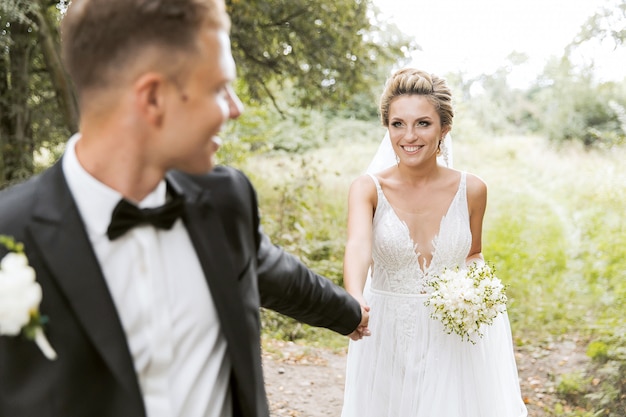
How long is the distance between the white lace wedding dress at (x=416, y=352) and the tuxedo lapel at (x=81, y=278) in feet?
7.76

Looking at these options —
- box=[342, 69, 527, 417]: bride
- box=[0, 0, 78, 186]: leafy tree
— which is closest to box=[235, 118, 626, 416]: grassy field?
box=[342, 69, 527, 417]: bride

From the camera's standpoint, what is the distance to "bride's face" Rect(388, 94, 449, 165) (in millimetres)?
3635

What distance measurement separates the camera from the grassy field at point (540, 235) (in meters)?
7.59

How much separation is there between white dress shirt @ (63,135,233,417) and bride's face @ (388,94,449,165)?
211cm

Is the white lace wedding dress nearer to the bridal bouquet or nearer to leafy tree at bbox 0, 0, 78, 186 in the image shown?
the bridal bouquet

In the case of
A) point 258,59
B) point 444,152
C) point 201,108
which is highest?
point 258,59

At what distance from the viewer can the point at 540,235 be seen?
11766mm

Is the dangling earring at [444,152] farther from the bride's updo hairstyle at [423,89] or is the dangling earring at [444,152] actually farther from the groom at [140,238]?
the groom at [140,238]

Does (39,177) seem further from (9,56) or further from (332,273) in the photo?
(332,273)

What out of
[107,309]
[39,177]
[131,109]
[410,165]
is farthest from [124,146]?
[410,165]

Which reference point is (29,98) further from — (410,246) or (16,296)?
(16,296)

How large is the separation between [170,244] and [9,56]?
673 centimetres

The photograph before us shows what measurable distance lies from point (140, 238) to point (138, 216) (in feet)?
0.20

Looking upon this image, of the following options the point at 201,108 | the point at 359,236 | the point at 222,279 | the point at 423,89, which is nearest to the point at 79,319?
the point at 222,279
